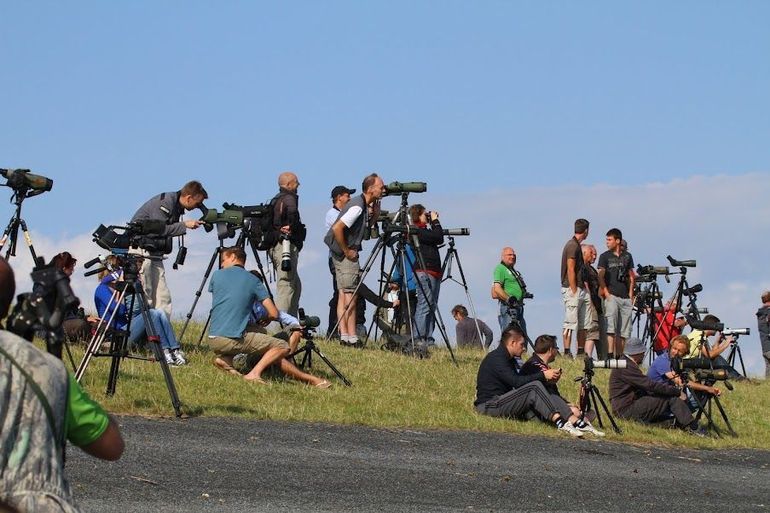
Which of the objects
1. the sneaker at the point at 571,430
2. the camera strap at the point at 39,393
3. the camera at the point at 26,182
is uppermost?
the camera at the point at 26,182

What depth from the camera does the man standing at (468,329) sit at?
75.4 ft

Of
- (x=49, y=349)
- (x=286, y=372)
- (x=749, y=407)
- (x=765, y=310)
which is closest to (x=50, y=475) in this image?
(x=49, y=349)

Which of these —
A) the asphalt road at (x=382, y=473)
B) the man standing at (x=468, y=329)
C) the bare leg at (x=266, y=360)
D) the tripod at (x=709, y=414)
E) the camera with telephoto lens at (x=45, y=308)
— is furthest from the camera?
the man standing at (x=468, y=329)

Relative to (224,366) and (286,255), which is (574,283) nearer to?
(286,255)

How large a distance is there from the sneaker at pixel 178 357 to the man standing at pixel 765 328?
12614 mm

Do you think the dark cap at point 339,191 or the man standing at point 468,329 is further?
the man standing at point 468,329

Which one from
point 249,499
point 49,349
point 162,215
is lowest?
point 249,499

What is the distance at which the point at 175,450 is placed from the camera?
34.1ft

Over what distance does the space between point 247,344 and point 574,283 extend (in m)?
6.93

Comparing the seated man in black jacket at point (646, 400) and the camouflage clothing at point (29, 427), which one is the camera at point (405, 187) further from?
the camouflage clothing at point (29, 427)

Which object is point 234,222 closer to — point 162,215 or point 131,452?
point 162,215

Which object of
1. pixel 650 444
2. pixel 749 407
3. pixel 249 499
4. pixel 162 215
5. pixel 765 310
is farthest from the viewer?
pixel 765 310

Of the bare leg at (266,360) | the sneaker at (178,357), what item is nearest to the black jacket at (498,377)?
the bare leg at (266,360)

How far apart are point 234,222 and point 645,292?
354 inches
